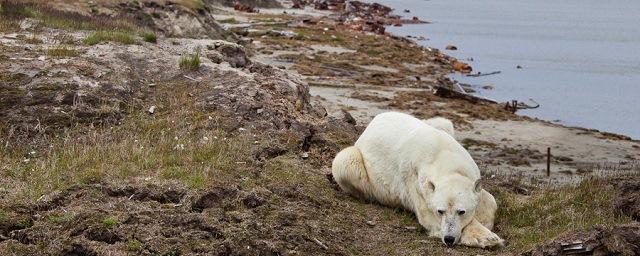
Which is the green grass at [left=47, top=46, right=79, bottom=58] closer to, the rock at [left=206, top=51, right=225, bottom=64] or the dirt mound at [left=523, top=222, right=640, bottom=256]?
the rock at [left=206, top=51, right=225, bottom=64]

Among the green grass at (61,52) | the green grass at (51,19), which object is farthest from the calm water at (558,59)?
the green grass at (61,52)

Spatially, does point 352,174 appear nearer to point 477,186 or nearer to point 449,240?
point 477,186

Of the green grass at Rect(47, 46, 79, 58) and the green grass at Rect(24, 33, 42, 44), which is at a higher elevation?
the green grass at Rect(47, 46, 79, 58)

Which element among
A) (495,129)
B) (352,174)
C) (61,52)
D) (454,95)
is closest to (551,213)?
(352,174)

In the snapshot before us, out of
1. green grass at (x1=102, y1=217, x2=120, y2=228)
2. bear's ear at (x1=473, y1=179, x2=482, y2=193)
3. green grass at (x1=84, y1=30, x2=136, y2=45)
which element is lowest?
green grass at (x1=84, y1=30, x2=136, y2=45)

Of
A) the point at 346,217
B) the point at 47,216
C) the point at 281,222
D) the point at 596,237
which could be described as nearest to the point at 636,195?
the point at 596,237

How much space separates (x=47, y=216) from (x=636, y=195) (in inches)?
248

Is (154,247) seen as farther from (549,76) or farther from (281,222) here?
(549,76)

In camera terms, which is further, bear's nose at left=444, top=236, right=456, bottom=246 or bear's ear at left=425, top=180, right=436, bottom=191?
bear's ear at left=425, top=180, right=436, bottom=191

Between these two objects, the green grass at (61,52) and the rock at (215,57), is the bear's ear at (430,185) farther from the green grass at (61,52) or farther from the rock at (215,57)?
the rock at (215,57)

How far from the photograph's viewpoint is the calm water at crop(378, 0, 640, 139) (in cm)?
2705

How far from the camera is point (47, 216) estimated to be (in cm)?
762

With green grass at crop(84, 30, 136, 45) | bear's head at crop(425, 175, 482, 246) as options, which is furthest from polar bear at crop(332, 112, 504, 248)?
green grass at crop(84, 30, 136, 45)

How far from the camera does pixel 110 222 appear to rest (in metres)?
7.47
